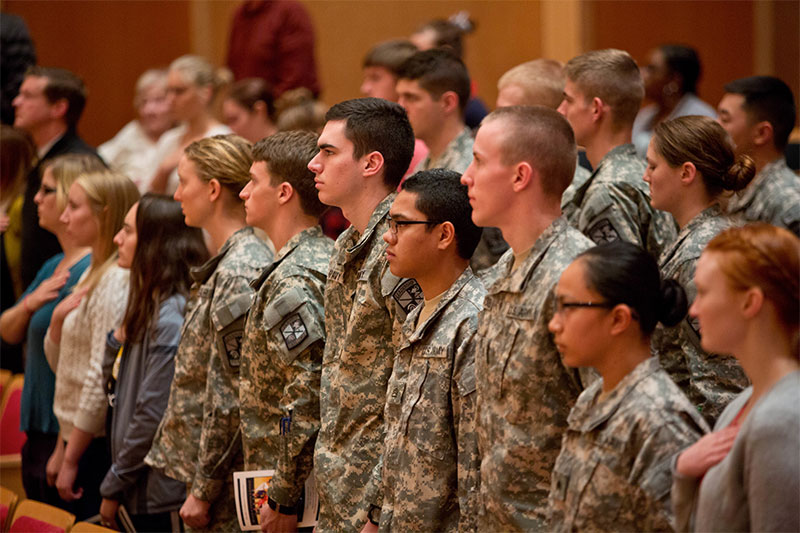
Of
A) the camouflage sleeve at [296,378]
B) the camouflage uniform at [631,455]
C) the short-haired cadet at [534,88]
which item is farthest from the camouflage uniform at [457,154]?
the camouflage uniform at [631,455]

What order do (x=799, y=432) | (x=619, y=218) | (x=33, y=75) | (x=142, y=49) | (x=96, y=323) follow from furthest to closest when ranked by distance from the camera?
(x=142, y=49) → (x=33, y=75) → (x=96, y=323) → (x=619, y=218) → (x=799, y=432)

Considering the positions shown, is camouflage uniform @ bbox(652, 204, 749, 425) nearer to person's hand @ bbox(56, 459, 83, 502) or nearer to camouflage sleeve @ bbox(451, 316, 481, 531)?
camouflage sleeve @ bbox(451, 316, 481, 531)

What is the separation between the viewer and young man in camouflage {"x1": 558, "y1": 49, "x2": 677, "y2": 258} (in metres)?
3.15

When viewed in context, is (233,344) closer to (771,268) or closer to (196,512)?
(196,512)

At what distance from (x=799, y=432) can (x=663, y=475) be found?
0.96 feet

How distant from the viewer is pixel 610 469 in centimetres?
200

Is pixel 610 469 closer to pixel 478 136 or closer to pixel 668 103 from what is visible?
pixel 478 136

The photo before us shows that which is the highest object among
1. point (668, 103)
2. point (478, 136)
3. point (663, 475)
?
point (478, 136)

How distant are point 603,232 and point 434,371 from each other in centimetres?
91

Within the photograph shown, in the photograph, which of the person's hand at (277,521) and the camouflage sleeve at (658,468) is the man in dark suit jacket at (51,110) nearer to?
the person's hand at (277,521)

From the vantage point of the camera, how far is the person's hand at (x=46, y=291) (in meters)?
4.36

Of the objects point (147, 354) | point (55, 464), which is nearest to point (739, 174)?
point (147, 354)

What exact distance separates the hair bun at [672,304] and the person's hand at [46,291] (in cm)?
301

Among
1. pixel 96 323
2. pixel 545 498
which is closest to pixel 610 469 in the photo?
pixel 545 498
